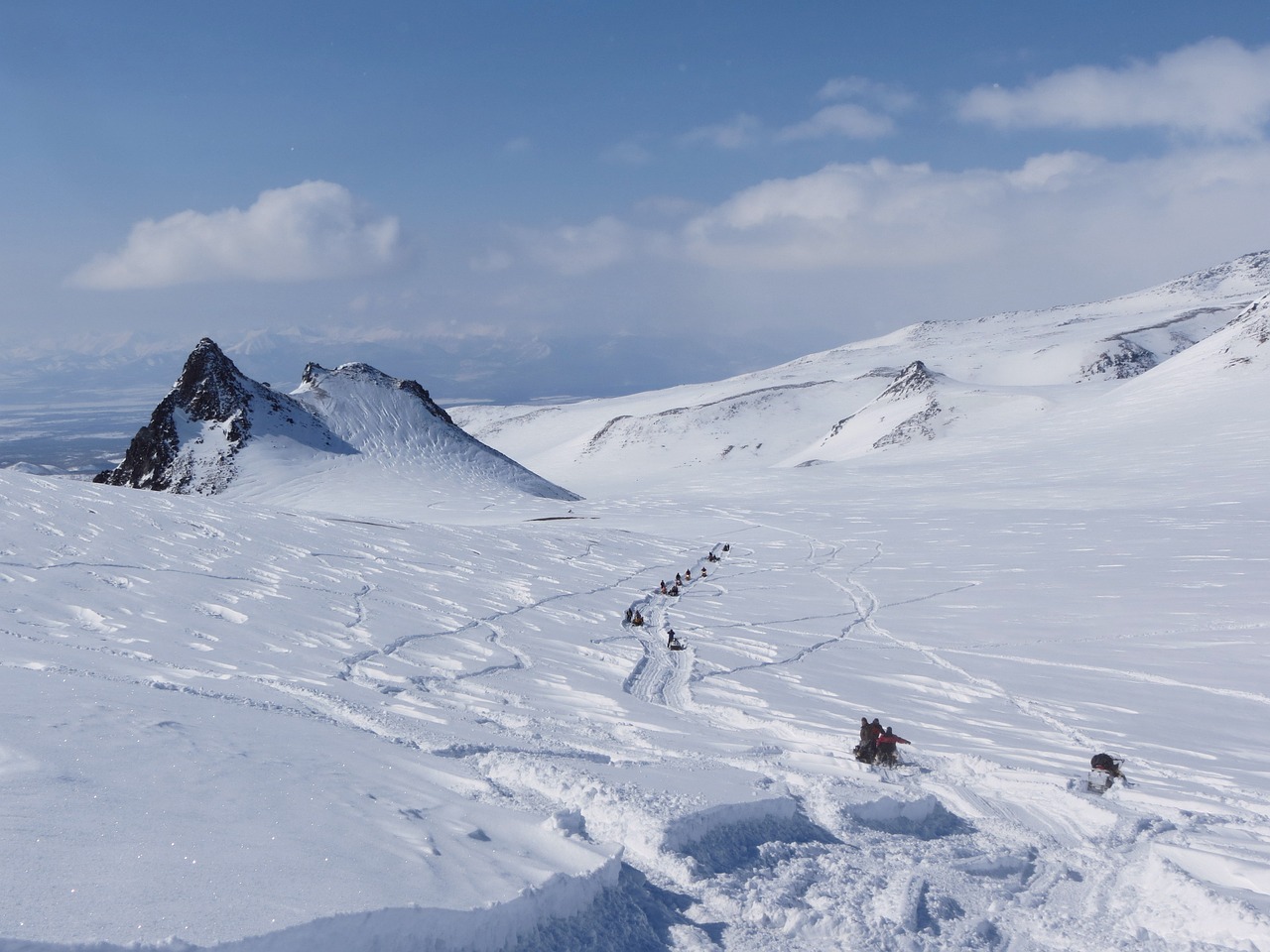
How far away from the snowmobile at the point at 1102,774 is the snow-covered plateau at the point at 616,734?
0.23m

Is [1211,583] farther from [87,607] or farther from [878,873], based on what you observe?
[87,607]

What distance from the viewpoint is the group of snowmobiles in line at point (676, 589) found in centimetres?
1659

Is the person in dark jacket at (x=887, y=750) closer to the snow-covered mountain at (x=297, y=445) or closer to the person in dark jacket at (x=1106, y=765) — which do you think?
the person in dark jacket at (x=1106, y=765)

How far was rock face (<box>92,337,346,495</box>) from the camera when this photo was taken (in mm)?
45500

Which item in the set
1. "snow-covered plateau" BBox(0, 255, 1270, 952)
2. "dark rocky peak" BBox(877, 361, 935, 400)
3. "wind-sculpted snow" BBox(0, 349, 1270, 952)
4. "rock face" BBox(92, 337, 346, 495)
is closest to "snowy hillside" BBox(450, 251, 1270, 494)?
"dark rocky peak" BBox(877, 361, 935, 400)

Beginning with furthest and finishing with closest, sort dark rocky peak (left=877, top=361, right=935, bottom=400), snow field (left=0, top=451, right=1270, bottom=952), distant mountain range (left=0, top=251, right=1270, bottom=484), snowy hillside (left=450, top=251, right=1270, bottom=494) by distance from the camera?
dark rocky peak (left=877, top=361, right=935, bottom=400)
snowy hillside (left=450, top=251, right=1270, bottom=494)
distant mountain range (left=0, top=251, right=1270, bottom=484)
snow field (left=0, top=451, right=1270, bottom=952)

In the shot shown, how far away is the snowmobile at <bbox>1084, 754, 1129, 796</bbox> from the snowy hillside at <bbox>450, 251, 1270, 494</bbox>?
62519 mm

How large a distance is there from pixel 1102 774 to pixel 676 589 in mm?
14748

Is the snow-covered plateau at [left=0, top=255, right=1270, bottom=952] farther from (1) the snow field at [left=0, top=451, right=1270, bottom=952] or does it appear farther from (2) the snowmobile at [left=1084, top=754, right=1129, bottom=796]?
(2) the snowmobile at [left=1084, top=754, right=1129, bottom=796]

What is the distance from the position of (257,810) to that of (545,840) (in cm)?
179

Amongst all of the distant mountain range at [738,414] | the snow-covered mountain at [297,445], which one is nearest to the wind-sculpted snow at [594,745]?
the snow-covered mountain at [297,445]

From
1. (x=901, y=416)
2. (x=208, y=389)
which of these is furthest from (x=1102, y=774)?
(x=901, y=416)

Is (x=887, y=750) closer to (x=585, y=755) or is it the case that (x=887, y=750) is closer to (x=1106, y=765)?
(x=1106, y=765)

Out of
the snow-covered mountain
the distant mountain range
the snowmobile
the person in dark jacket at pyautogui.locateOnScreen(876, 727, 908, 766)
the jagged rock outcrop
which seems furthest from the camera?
the jagged rock outcrop
